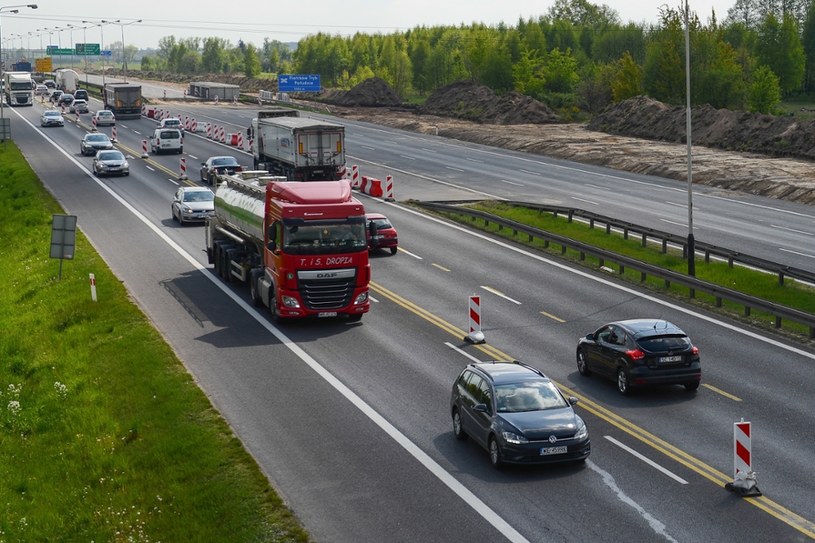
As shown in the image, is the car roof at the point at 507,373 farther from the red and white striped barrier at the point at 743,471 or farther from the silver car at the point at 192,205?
the silver car at the point at 192,205

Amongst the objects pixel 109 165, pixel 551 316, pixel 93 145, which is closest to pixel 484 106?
pixel 93 145

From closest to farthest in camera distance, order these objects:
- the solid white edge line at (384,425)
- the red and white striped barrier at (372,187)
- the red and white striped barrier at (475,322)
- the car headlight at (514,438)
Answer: the solid white edge line at (384,425) → the car headlight at (514,438) → the red and white striped barrier at (475,322) → the red and white striped barrier at (372,187)

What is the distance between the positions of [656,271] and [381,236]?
11523 mm

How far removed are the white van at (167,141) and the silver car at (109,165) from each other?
11.1 metres

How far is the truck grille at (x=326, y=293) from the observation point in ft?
104

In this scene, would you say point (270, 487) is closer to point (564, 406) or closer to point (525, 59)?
point (564, 406)

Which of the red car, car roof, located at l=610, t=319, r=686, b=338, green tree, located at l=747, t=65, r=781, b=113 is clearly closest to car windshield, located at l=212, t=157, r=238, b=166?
the red car

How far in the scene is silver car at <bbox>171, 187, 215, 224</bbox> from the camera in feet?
166

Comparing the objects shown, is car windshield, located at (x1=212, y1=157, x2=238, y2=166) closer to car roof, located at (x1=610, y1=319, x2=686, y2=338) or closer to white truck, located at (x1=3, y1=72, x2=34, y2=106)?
car roof, located at (x1=610, y1=319, x2=686, y2=338)

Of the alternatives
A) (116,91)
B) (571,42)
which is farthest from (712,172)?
(571,42)

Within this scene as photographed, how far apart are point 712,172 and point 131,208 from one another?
36753 millimetres

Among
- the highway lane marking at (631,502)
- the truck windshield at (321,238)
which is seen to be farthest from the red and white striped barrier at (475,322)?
the highway lane marking at (631,502)

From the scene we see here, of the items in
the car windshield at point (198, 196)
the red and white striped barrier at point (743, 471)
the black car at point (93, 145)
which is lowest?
the red and white striped barrier at point (743, 471)

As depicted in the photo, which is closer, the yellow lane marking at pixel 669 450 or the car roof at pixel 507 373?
the yellow lane marking at pixel 669 450
